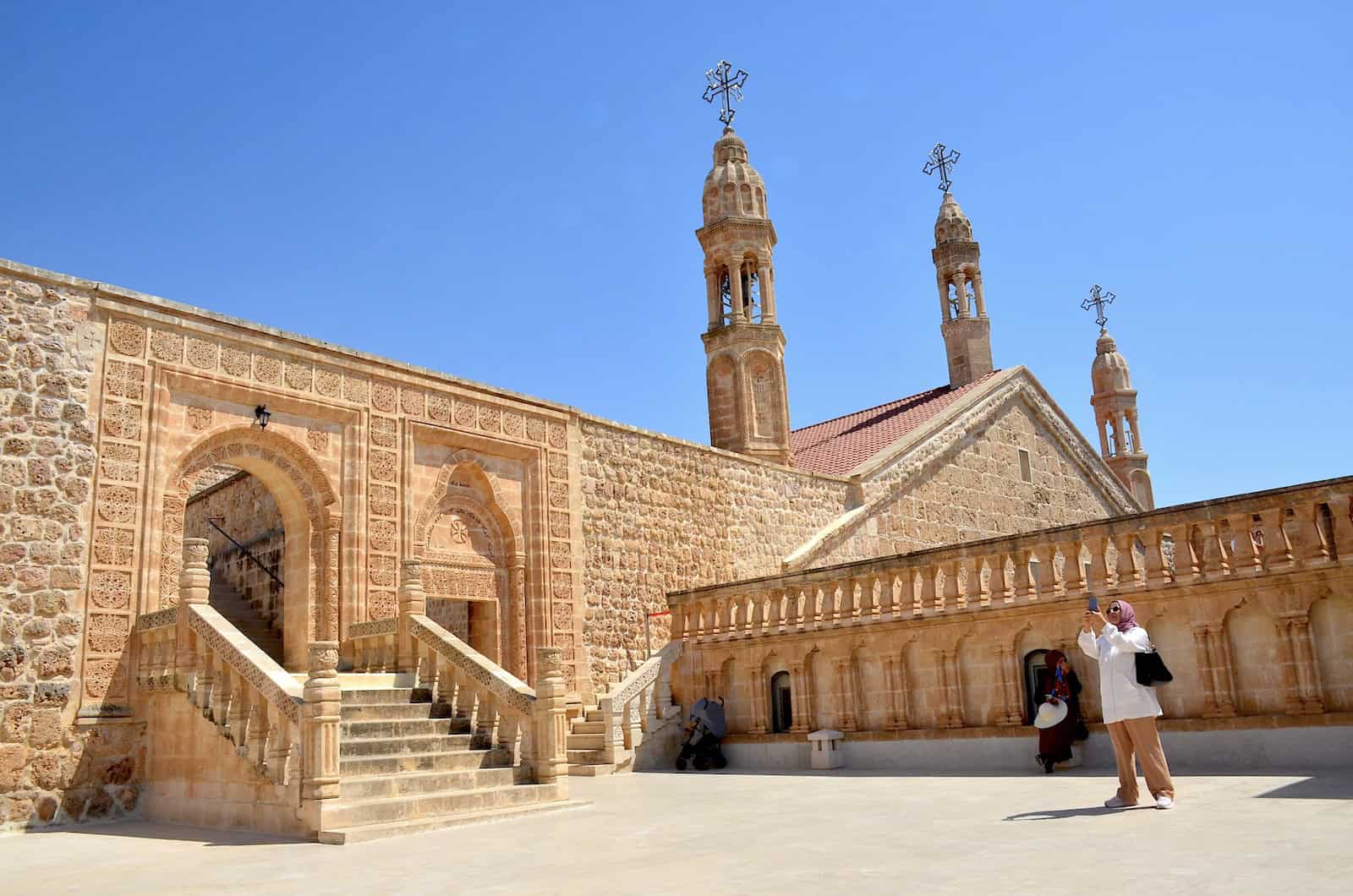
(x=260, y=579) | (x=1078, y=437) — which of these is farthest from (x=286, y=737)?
(x=1078, y=437)

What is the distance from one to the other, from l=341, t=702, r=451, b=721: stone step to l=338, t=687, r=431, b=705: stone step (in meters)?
0.11

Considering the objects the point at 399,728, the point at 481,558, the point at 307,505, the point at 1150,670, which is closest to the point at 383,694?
the point at 399,728

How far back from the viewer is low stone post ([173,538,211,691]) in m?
10.0

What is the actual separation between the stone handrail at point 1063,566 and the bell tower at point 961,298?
1605 centimetres

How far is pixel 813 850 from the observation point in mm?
6379

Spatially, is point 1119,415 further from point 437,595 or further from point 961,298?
point 437,595

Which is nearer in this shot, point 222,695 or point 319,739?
point 319,739

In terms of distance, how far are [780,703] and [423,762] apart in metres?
6.19

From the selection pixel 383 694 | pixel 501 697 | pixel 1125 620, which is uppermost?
pixel 1125 620

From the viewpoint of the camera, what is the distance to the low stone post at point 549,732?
10.2 m

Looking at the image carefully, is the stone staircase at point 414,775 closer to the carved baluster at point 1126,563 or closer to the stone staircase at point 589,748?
the stone staircase at point 589,748

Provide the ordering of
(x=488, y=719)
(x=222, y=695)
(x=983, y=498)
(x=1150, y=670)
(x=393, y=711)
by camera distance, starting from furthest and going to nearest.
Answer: (x=983, y=498) → (x=488, y=719) → (x=393, y=711) → (x=222, y=695) → (x=1150, y=670)

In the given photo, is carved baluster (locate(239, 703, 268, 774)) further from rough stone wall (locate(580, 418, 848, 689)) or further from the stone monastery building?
rough stone wall (locate(580, 418, 848, 689))

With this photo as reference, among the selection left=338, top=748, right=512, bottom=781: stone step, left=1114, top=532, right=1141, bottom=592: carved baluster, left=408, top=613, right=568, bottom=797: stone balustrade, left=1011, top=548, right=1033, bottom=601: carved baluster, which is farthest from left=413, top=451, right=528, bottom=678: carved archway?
left=1114, top=532, right=1141, bottom=592: carved baluster
